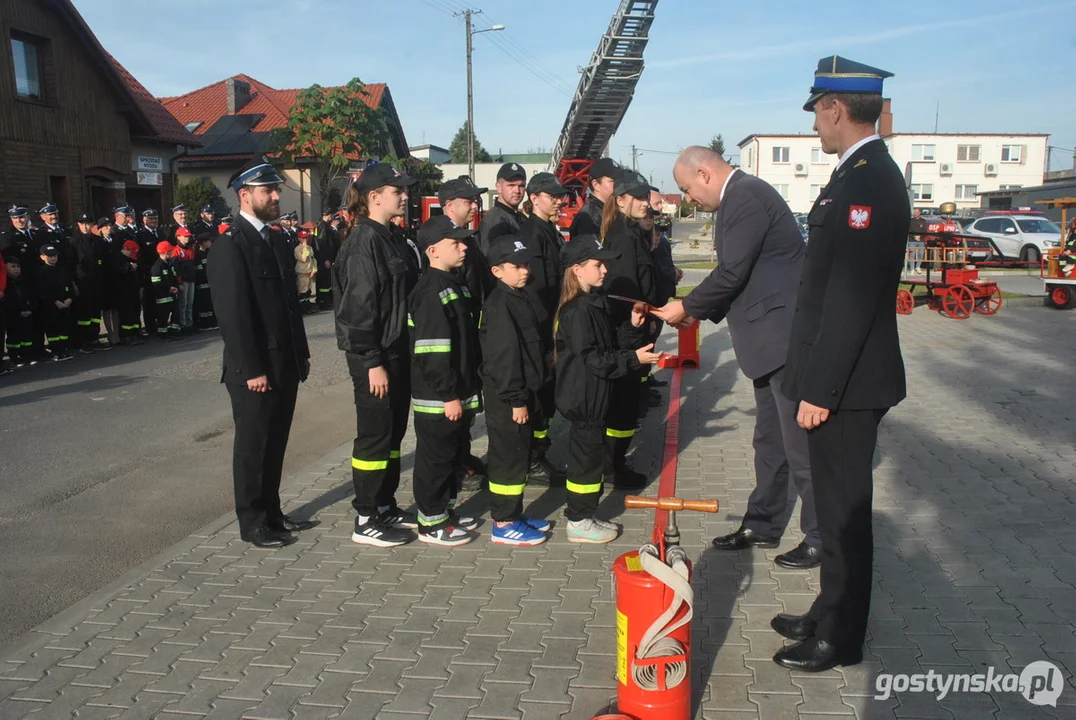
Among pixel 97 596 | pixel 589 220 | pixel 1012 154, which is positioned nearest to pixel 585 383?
pixel 589 220

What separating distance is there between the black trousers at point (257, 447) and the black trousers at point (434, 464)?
2.78 ft

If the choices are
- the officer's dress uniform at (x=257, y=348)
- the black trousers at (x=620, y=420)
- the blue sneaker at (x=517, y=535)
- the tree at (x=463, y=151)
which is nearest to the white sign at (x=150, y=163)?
the officer's dress uniform at (x=257, y=348)

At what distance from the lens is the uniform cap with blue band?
3.29m

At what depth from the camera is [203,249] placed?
1430cm

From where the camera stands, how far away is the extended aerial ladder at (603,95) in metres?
17.5

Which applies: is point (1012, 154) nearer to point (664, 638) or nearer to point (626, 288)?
point (626, 288)

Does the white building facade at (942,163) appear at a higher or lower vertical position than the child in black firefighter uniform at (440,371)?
higher

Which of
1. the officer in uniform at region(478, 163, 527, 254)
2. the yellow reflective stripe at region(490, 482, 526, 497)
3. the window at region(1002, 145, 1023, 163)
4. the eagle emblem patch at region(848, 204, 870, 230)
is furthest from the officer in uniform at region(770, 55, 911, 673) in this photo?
the window at region(1002, 145, 1023, 163)

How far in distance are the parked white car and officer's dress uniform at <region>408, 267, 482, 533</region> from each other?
2717cm

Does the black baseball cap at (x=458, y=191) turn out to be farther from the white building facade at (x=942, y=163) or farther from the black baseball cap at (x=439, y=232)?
the white building facade at (x=942, y=163)

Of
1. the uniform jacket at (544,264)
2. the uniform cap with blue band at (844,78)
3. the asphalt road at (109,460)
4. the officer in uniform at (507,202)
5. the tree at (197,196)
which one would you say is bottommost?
the asphalt road at (109,460)

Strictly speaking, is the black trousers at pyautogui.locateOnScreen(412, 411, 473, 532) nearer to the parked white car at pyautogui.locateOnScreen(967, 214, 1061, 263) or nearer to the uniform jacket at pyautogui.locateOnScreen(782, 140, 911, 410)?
the uniform jacket at pyautogui.locateOnScreen(782, 140, 911, 410)

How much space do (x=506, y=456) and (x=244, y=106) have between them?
37.4 m

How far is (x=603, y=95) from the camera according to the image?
65.9 feet
